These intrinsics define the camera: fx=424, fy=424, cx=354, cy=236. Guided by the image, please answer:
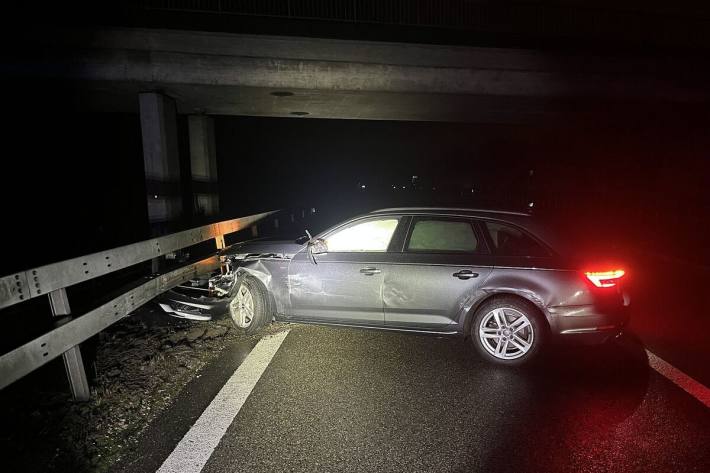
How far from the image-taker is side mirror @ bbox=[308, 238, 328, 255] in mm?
4895

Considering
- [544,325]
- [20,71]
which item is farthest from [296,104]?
[544,325]

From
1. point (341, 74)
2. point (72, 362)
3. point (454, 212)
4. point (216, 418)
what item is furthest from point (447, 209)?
point (341, 74)

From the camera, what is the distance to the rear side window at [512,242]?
4.27 meters

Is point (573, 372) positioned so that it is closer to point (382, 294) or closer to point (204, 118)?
point (382, 294)

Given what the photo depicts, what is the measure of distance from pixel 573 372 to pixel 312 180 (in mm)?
60767

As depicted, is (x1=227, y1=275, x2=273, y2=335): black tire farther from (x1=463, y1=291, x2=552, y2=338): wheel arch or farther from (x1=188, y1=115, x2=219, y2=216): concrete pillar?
(x1=188, y1=115, x2=219, y2=216): concrete pillar

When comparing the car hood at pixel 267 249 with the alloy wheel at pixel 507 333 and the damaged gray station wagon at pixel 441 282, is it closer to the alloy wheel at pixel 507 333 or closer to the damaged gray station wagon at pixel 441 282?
the damaged gray station wagon at pixel 441 282

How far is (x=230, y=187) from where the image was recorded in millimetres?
41312

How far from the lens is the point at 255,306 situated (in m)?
5.16

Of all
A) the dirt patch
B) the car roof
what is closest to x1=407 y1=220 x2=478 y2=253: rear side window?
the car roof

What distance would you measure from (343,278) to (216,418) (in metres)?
1.99

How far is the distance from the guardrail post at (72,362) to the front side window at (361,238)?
256 centimetres

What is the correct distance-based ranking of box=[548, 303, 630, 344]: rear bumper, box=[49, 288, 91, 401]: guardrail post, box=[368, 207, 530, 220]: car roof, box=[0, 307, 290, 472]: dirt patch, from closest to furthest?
box=[0, 307, 290, 472]: dirt patch → box=[49, 288, 91, 401]: guardrail post → box=[548, 303, 630, 344]: rear bumper → box=[368, 207, 530, 220]: car roof

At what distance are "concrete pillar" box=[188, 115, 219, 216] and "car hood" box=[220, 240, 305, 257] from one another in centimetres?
1212
